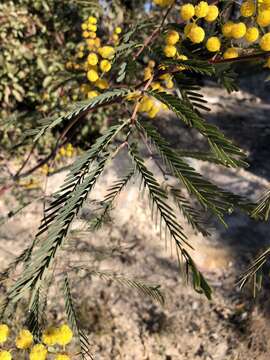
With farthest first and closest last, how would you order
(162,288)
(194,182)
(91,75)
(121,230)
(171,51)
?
(121,230)
(162,288)
(91,75)
(171,51)
(194,182)

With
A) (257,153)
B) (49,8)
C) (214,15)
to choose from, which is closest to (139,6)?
(49,8)

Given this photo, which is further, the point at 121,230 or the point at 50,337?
the point at 121,230

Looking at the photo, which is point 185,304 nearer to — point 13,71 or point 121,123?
point 121,123

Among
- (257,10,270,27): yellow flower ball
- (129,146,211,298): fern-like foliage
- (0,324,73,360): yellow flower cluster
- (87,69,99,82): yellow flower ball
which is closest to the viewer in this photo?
(129,146,211,298): fern-like foliage

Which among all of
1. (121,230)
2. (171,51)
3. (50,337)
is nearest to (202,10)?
(171,51)

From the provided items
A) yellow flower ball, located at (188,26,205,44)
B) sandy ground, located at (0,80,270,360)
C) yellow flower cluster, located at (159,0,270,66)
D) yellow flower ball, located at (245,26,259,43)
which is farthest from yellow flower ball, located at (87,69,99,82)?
sandy ground, located at (0,80,270,360)

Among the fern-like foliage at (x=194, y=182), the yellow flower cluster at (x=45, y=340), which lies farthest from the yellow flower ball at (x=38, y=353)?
the fern-like foliage at (x=194, y=182)

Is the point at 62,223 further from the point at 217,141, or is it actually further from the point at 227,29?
the point at 227,29

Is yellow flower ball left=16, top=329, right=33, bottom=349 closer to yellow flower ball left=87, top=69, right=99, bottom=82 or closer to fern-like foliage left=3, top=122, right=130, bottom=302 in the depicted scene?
fern-like foliage left=3, top=122, right=130, bottom=302
